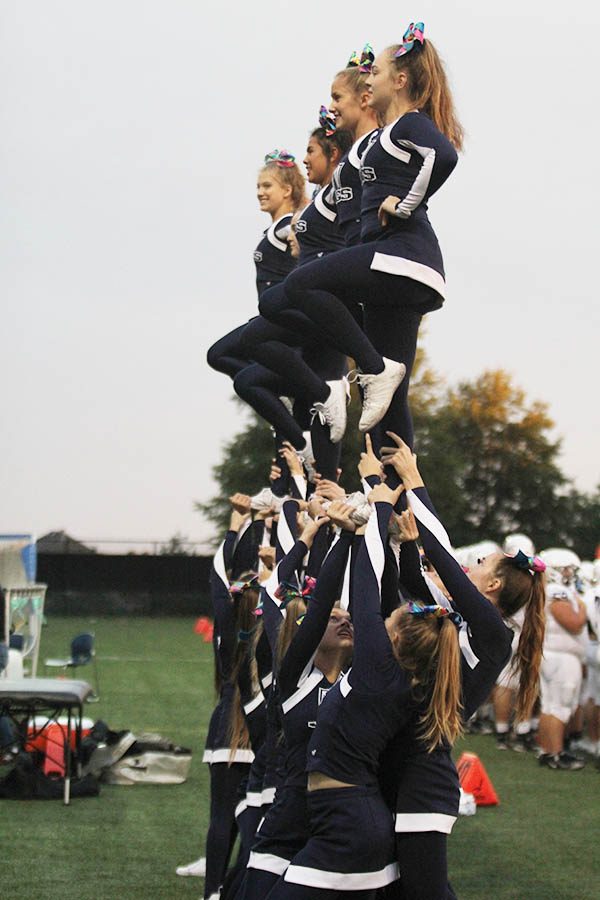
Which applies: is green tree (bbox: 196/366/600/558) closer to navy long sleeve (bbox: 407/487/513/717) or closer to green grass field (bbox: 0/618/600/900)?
green grass field (bbox: 0/618/600/900)

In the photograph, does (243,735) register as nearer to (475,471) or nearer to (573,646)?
(573,646)

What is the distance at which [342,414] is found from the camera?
6.43 m

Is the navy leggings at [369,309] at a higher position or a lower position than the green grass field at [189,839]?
higher

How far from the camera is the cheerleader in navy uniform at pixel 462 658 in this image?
4258 millimetres

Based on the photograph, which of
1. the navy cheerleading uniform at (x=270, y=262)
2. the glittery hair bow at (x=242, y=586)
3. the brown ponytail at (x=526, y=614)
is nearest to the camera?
the brown ponytail at (x=526, y=614)

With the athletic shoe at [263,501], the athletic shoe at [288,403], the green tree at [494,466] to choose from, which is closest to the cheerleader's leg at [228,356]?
the athletic shoe at [288,403]

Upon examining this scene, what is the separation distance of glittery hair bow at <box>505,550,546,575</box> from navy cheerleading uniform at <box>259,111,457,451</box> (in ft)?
1.99

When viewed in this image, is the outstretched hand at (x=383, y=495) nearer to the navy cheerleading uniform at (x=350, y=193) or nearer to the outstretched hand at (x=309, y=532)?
the outstretched hand at (x=309, y=532)

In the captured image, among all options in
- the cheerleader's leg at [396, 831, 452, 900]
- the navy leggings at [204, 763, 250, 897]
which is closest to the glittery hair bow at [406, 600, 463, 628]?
the cheerleader's leg at [396, 831, 452, 900]

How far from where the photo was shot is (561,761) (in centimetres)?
1163

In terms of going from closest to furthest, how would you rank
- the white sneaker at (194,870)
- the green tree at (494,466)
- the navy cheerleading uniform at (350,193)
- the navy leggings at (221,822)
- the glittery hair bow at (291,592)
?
the glittery hair bow at (291,592) < the navy cheerleading uniform at (350,193) < the navy leggings at (221,822) < the white sneaker at (194,870) < the green tree at (494,466)

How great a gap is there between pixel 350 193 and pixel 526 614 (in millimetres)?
1871

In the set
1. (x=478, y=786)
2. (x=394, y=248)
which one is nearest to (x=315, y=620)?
(x=394, y=248)

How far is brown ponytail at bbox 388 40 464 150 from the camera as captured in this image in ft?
15.9
